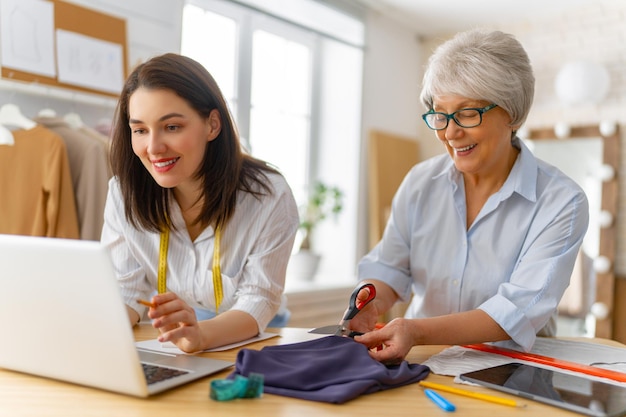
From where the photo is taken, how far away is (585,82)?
4504 mm

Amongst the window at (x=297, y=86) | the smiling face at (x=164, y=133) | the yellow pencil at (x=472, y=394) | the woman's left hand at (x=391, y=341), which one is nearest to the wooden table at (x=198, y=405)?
the yellow pencil at (x=472, y=394)

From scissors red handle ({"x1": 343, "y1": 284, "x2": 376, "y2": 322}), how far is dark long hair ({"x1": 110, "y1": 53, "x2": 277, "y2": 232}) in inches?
16.0

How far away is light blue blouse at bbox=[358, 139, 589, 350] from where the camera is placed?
4.92 ft

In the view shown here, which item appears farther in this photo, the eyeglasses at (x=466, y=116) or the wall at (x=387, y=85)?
the wall at (x=387, y=85)

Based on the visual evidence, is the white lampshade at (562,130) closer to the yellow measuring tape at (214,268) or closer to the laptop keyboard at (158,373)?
the yellow measuring tape at (214,268)

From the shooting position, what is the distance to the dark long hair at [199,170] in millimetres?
1655

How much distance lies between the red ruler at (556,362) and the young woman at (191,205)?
56cm

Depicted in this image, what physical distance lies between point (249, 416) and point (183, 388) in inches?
7.2

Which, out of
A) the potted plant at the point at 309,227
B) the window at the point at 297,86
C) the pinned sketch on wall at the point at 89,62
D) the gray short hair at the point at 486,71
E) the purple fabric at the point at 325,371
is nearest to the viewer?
the purple fabric at the point at 325,371

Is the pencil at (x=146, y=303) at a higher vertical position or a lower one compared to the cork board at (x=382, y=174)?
lower

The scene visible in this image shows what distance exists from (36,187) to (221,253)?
1.30 meters

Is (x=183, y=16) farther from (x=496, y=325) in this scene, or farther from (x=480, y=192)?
(x=496, y=325)

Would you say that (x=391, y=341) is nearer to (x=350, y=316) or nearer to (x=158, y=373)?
(x=350, y=316)

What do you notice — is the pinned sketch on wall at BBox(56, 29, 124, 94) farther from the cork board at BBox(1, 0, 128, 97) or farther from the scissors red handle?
the scissors red handle
